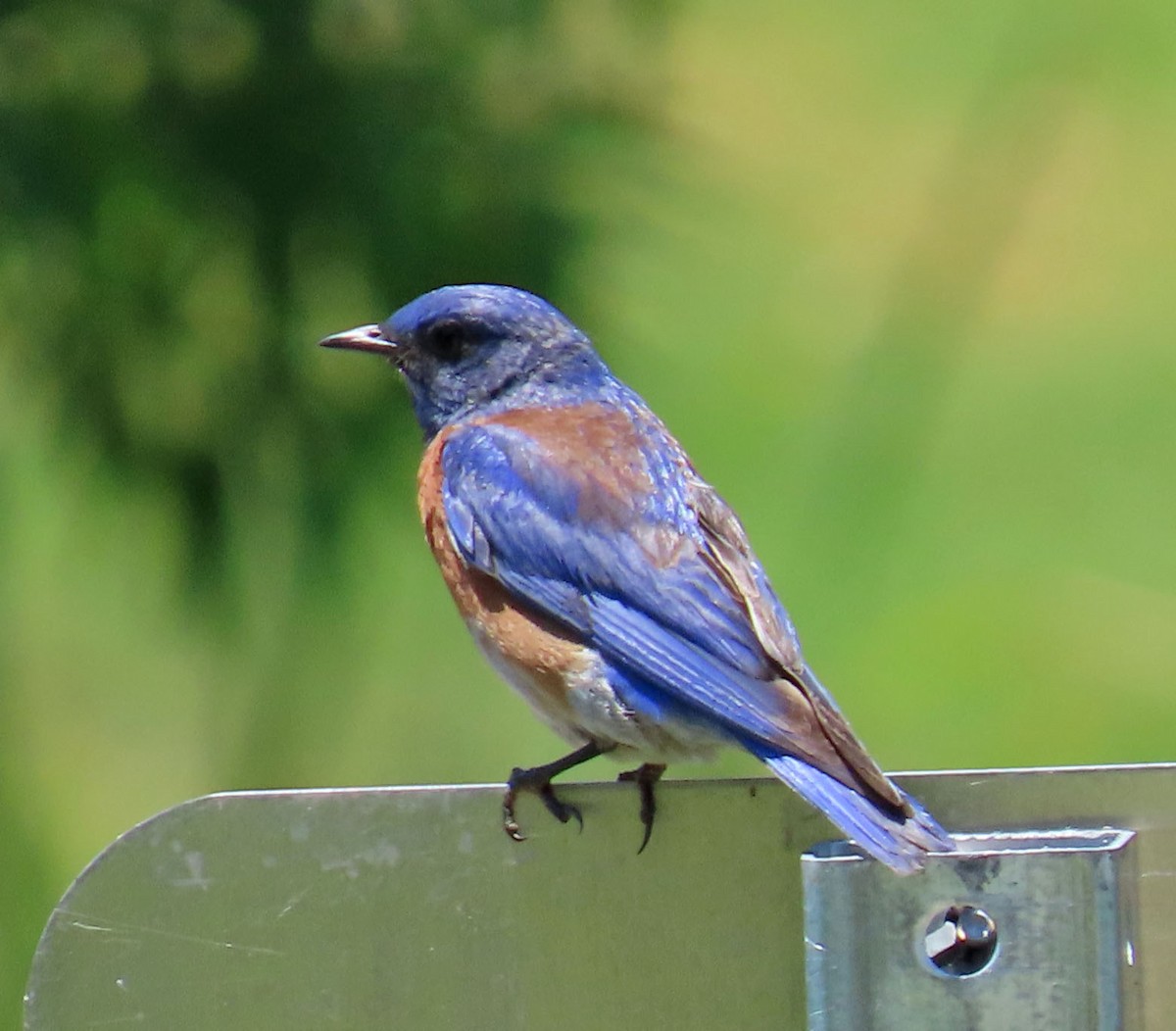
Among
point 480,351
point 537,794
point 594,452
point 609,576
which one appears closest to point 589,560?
point 609,576

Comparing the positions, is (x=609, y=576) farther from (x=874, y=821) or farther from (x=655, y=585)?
(x=874, y=821)

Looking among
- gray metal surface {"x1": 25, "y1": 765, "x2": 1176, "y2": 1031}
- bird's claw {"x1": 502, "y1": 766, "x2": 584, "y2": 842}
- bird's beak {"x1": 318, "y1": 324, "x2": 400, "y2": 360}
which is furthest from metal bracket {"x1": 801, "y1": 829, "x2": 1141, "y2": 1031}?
bird's beak {"x1": 318, "y1": 324, "x2": 400, "y2": 360}

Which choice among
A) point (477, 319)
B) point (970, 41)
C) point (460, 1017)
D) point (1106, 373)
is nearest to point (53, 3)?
point (477, 319)

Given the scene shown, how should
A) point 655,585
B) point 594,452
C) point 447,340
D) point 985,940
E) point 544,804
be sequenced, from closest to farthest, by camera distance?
point 985,940 → point 544,804 → point 655,585 → point 594,452 → point 447,340

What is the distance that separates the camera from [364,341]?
324 cm

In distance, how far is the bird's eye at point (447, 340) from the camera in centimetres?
338

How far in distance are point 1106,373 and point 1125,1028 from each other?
566 cm

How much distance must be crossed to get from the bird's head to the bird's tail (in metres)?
1.28

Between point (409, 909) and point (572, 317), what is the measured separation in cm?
159

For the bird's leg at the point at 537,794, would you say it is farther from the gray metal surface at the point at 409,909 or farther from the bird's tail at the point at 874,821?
the bird's tail at the point at 874,821

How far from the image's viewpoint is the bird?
2594 millimetres

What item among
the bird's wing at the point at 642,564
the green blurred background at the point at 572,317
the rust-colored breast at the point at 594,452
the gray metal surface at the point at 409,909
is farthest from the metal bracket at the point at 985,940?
the green blurred background at the point at 572,317

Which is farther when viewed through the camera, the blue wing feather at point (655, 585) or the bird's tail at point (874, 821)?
the blue wing feather at point (655, 585)

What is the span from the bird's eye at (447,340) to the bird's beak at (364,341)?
84 millimetres
